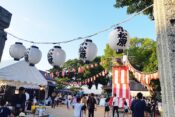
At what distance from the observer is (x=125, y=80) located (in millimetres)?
14641

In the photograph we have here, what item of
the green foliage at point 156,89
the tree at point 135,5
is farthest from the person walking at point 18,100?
the green foliage at point 156,89

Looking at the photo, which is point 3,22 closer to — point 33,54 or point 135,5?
point 33,54

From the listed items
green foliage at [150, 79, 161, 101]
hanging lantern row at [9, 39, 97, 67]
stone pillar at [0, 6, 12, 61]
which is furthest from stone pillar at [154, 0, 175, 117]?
green foliage at [150, 79, 161, 101]

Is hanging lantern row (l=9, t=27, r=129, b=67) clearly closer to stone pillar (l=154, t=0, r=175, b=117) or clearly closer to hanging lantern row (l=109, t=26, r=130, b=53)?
hanging lantern row (l=109, t=26, r=130, b=53)

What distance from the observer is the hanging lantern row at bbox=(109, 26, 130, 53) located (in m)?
7.85

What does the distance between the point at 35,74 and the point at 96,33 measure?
31.1 feet

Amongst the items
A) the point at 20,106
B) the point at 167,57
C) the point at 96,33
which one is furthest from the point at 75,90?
the point at 167,57

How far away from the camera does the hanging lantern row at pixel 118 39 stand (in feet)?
25.8

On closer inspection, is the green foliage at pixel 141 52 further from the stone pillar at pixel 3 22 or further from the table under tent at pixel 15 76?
the stone pillar at pixel 3 22

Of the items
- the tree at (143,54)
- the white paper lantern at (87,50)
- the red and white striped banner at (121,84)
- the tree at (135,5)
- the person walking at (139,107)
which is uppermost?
the tree at (143,54)

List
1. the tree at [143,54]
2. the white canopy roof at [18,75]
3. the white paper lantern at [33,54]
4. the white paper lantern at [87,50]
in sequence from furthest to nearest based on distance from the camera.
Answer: the tree at [143,54], the white canopy roof at [18,75], the white paper lantern at [33,54], the white paper lantern at [87,50]

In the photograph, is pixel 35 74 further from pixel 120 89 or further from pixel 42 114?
pixel 120 89

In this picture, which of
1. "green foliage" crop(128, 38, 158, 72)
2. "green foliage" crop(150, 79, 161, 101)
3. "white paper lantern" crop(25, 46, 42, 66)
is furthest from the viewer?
"green foliage" crop(128, 38, 158, 72)

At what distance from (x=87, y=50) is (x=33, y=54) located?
2.76 meters
